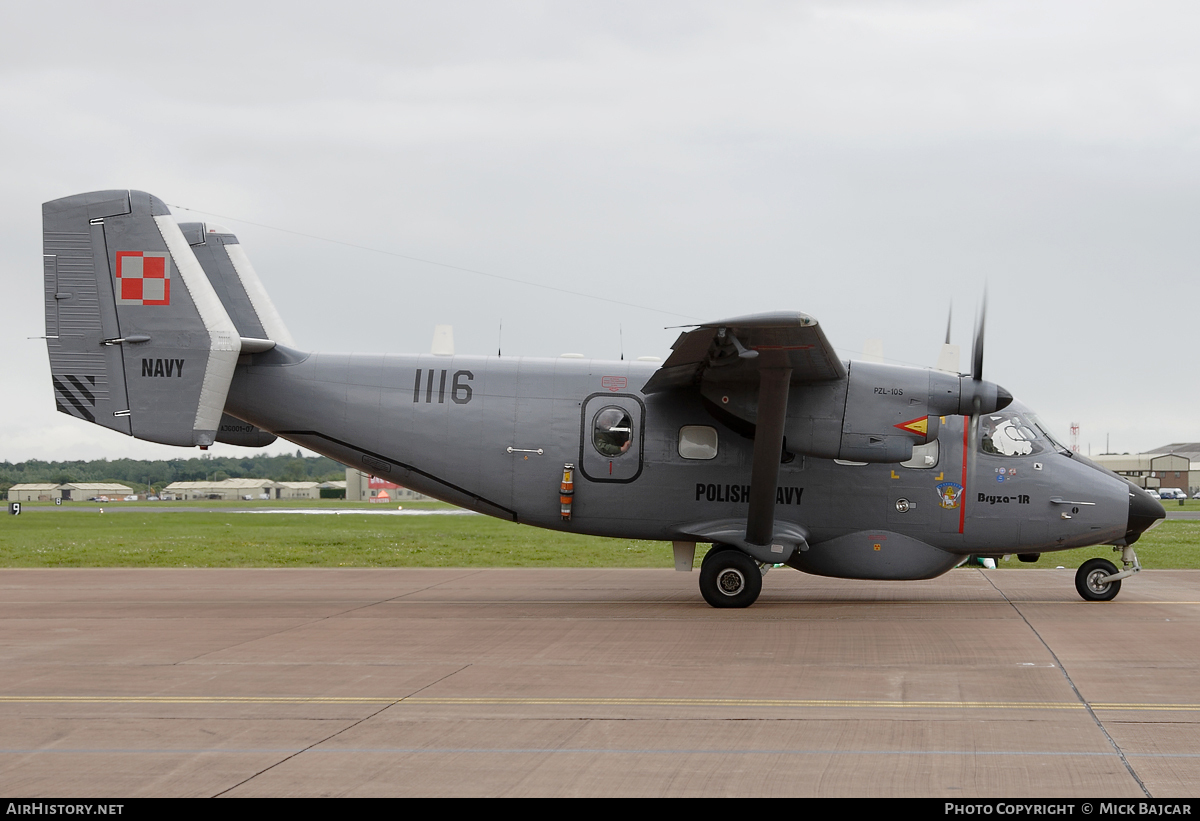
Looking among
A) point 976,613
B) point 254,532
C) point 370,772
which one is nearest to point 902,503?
point 976,613

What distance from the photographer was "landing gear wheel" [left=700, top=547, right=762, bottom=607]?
47.1 feet

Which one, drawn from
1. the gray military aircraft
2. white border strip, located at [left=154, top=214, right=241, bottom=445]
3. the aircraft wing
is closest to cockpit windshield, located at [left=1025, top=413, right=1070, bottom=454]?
the gray military aircraft

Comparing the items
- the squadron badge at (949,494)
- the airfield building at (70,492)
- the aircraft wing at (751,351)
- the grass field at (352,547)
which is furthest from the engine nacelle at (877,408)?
the airfield building at (70,492)

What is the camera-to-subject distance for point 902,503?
1473cm

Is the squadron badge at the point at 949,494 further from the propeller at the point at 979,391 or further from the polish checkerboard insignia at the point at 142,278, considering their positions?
the polish checkerboard insignia at the point at 142,278

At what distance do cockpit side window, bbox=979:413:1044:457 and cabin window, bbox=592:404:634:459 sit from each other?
17.1ft

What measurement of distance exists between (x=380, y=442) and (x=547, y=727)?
28.4 feet

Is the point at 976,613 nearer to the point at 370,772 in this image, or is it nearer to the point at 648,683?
the point at 648,683

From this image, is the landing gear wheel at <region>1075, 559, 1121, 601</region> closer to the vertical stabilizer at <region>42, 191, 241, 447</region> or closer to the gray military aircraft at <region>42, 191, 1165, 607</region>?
the gray military aircraft at <region>42, 191, 1165, 607</region>

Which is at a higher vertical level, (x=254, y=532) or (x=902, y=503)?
(x=902, y=503)

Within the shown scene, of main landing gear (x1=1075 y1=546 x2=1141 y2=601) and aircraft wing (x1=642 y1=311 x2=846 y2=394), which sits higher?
aircraft wing (x1=642 y1=311 x2=846 y2=394)

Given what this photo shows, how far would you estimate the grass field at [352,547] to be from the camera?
23938 mm

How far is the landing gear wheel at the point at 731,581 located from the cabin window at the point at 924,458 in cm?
276

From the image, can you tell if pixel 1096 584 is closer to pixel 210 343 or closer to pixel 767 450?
→ pixel 767 450
